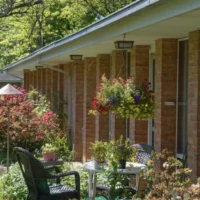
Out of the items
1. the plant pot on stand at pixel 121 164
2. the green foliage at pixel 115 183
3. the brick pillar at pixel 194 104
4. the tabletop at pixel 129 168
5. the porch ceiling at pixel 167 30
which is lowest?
the green foliage at pixel 115 183

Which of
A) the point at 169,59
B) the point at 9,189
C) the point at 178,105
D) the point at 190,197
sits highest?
the point at 169,59

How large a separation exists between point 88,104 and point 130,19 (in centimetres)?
690

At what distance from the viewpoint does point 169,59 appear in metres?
10.3

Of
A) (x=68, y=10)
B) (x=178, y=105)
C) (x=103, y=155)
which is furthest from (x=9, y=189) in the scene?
(x=68, y=10)

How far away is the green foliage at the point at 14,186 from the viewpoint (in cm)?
975

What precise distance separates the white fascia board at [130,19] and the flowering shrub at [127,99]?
2.77 ft

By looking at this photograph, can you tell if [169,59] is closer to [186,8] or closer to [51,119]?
[186,8]

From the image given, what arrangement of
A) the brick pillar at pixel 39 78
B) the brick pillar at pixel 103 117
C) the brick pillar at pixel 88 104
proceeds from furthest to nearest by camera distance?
the brick pillar at pixel 39 78, the brick pillar at pixel 88 104, the brick pillar at pixel 103 117

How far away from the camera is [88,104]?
603 inches

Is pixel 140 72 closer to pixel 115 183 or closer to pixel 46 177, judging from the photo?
pixel 115 183

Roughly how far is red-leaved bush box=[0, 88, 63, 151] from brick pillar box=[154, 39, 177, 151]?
19.3 ft

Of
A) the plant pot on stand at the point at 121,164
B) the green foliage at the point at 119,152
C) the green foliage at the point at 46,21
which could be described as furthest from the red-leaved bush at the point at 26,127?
the green foliage at the point at 46,21

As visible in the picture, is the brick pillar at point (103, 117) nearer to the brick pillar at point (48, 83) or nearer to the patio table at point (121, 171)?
the patio table at point (121, 171)

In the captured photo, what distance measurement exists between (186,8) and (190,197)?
2.11 m
